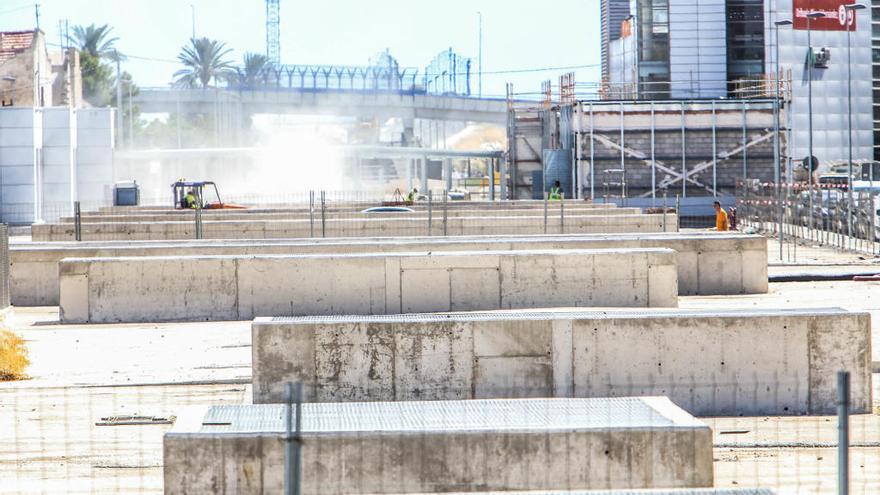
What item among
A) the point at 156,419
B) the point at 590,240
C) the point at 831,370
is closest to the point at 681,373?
the point at 831,370

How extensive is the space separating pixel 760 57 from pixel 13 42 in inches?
1543

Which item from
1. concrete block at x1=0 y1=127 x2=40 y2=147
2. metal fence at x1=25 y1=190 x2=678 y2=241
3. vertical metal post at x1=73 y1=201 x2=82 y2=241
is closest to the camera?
vertical metal post at x1=73 y1=201 x2=82 y2=241

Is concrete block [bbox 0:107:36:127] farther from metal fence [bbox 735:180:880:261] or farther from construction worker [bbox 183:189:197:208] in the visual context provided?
metal fence [bbox 735:180:880:261]

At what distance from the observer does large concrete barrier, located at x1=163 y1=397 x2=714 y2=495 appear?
10102 mm

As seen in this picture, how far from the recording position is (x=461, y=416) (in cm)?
1109

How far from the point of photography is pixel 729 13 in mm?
77938

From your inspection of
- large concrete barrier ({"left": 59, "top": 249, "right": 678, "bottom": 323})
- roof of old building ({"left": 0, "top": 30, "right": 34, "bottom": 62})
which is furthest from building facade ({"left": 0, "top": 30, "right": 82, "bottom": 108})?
large concrete barrier ({"left": 59, "top": 249, "right": 678, "bottom": 323})

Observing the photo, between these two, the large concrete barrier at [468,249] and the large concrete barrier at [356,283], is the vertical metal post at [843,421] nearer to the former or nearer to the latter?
the large concrete barrier at [356,283]

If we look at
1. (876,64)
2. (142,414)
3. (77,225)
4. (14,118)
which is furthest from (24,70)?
(142,414)

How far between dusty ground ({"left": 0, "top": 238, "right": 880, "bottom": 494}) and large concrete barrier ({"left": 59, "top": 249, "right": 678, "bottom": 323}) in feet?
2.06

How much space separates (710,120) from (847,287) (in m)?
30.7

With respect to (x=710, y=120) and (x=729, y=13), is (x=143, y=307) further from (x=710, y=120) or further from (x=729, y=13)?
(x=729, y=13)

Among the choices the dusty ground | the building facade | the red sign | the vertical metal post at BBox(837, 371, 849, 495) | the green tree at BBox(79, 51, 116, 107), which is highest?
the green tree at BBox(79, 51, 116, 107)

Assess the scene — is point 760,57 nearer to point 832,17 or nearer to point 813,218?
point 832,17
